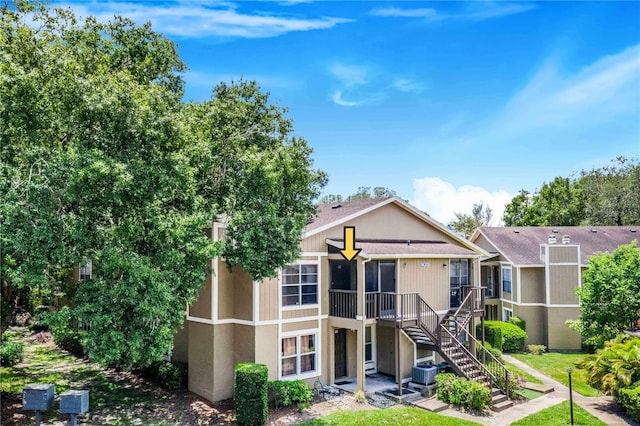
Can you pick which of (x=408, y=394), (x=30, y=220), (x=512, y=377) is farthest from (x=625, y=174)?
(x=30, y=220)

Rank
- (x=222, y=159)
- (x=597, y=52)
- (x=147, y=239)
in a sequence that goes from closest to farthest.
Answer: (x=147, y=239) → (x=597, y=52) → (x=222, y=159)

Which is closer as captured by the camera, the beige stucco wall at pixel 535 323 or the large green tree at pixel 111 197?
the large green tree at pixel 111 197

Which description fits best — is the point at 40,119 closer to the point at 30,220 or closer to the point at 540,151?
the point at 30,220

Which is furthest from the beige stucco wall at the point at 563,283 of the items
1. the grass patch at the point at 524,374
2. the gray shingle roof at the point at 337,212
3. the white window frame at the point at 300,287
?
the white window frame at the point at 300,287

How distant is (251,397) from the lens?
1356 centimetres

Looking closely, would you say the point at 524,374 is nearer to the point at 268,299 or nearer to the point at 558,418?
the point at 558,418

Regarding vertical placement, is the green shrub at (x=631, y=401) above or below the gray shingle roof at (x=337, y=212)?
below

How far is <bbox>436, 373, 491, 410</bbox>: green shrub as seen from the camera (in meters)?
15.3

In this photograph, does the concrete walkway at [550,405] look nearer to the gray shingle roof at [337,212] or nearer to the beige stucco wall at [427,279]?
the beige stucco wall at [427,279]

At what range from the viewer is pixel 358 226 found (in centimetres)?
1875

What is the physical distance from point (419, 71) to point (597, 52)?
17.9 ft

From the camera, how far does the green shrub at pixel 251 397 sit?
13508 millimetres

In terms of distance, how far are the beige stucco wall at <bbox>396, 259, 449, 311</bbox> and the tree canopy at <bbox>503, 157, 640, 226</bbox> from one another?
30.0 metres

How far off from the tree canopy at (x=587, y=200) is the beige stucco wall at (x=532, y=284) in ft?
68.6
